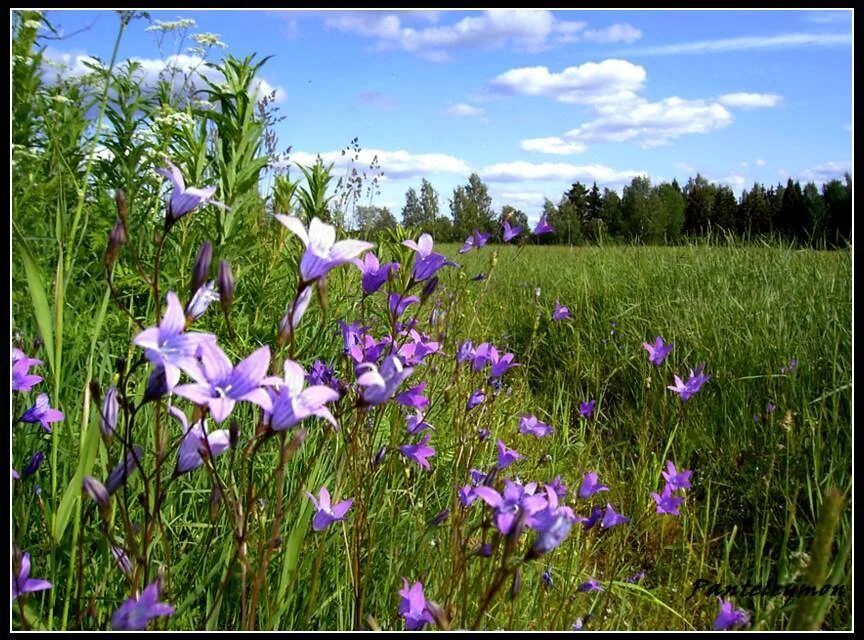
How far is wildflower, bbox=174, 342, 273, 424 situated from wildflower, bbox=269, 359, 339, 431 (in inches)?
1.0

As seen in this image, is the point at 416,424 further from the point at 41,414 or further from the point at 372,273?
the point at 41,414

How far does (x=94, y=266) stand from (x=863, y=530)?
3.19 meters

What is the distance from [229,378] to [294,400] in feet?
0.31

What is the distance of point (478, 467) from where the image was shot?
2590mm

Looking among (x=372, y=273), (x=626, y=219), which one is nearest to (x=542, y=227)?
(x=372, y=273)

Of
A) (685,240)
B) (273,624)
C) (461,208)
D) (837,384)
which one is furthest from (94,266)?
(685,240)

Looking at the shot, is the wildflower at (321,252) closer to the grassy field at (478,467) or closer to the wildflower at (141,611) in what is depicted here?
the grassy field at (478,467)

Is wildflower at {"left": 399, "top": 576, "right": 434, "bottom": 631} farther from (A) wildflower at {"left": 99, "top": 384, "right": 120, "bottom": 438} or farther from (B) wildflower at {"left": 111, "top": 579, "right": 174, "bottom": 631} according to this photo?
(A) wildflower at {"left": 99, "top": 384, "right": 120, "bottom": 438}

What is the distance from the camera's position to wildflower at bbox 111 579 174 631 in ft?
3.04

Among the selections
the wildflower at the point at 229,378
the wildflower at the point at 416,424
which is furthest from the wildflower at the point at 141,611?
the wildflower at the point at 416,424

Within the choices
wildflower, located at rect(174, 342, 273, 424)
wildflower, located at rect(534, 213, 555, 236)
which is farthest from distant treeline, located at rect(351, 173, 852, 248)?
wildflower, located at rect(174, 342, 273, 424)

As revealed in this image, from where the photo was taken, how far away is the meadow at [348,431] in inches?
45.6

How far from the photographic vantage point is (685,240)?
7.20 meters

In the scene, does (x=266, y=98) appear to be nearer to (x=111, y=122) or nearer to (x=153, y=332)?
(x=111, y=122)
